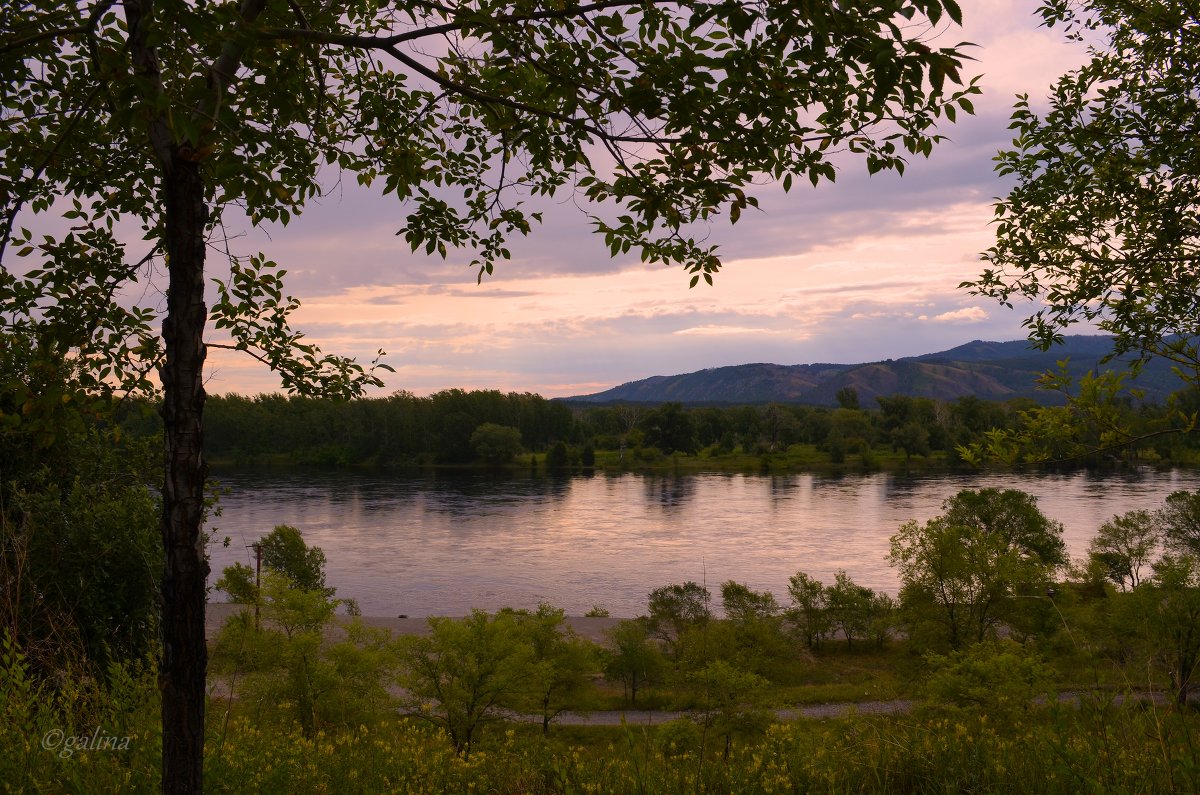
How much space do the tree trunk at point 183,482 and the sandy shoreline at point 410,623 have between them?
105 feet

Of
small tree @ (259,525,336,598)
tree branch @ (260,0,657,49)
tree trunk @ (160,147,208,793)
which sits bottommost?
small tree @ (259,525,336,598)

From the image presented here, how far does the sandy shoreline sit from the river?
1818mm

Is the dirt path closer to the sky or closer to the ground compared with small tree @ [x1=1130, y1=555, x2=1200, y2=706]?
closer to the ground

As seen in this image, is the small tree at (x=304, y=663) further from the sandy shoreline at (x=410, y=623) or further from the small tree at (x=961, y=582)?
the small tree at (x=961, y=582)

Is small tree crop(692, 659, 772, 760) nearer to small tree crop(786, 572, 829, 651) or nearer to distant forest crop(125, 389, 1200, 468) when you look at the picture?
small tree crop(786, 572, 829, 651)

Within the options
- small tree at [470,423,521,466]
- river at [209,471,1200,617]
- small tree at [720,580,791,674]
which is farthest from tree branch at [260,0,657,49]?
small tree at [470,423,521,466]

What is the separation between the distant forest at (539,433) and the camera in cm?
10544

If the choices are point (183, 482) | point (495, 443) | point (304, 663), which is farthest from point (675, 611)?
point (495, 443)

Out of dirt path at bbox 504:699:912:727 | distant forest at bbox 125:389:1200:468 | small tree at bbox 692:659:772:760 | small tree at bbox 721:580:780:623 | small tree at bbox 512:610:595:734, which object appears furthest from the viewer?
distant forest at bbox 125:389:1200:468

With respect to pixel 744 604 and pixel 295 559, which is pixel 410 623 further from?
Answer: pixel 744 604

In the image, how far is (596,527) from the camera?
191 ft

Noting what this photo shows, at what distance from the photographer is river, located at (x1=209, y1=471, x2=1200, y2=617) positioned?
141 feet

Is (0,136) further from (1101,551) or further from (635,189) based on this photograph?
(1101,551)

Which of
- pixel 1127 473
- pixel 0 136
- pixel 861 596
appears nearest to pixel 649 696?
pixel 861 596
